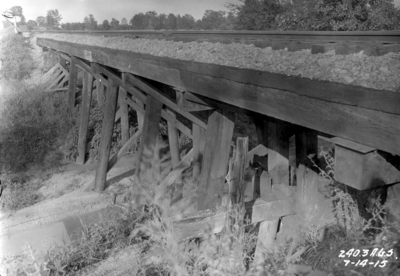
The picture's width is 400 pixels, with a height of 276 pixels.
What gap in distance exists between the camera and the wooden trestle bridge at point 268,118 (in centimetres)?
141

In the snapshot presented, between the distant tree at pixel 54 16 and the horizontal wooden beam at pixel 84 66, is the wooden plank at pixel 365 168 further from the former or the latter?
the distant tree at pixel 54 16

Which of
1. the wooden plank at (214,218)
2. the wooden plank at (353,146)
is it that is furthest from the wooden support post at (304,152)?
the wooden plank at (353,146)

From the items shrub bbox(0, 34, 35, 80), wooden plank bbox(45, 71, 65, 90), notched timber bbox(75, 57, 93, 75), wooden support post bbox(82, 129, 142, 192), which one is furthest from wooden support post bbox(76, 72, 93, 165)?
shrub bbox(0, 34, 35, 80)

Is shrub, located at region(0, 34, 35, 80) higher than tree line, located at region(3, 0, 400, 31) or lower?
lower

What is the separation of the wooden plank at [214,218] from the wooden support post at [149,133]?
1.91 meters

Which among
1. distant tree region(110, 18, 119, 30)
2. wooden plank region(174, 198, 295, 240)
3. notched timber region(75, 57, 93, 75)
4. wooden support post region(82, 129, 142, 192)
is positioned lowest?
Answer: wooden support post region(82, 129, 142, 192)

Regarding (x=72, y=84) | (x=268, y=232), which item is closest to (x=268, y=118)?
(x=268, y=232)

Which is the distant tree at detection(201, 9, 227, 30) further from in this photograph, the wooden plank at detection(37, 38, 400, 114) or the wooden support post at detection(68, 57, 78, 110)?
the wooden support post at detection(68, 57, 78, 110)

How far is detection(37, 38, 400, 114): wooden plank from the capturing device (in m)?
1.34

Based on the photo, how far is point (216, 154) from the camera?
2.87 metres

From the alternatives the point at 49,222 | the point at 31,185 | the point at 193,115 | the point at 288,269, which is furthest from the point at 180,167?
the point at 31,185

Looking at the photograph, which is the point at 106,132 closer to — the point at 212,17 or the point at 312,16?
the point at 212,17

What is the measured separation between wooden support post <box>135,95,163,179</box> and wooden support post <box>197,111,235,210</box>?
1363 mm

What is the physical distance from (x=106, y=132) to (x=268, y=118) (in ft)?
10.8
